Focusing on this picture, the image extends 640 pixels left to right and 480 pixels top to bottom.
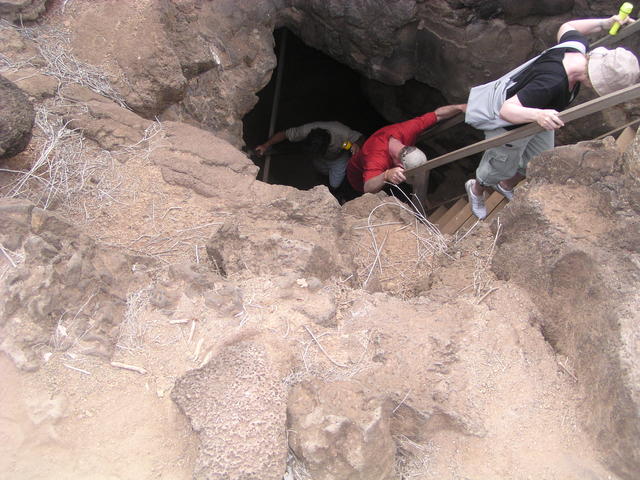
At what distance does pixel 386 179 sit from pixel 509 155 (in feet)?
2.91

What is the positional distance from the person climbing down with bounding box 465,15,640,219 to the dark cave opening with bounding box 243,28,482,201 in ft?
6.83

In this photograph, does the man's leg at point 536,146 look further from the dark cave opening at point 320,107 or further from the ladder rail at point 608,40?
the dark cave opening at point 320,107

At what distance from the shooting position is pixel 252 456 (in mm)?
1562

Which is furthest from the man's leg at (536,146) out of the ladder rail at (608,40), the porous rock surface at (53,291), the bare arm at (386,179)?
the porous rock surface at (53,291)

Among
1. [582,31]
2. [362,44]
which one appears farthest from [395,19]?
[582,31]

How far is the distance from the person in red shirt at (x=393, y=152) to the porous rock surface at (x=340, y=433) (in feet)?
6.67

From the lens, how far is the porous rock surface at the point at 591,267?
170cm

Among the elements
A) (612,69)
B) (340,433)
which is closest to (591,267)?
(612,69)

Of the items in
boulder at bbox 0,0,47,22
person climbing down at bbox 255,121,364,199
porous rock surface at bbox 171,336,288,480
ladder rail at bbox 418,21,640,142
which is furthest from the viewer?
person climbing down at bbox 255,121,364,199

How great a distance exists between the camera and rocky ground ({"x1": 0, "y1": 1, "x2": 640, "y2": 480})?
1.64 metres

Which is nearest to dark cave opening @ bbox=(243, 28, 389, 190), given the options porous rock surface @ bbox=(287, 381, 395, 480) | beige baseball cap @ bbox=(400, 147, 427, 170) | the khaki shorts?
beige baseball cap @ bbox=(400, 147, 427, 170)

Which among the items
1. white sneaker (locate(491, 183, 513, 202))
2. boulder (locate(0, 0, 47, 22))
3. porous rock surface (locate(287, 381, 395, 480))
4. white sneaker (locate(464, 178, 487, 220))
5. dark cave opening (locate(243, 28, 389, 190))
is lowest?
dark cave opening (locate(243, 28, 389, 190))

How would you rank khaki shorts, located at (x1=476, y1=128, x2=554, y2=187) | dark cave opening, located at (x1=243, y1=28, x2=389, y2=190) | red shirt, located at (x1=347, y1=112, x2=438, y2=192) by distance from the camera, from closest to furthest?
khaki shorts, located at (x1=476, y1=128, x2=554, y2=187)
red shirt, located at (x1=347, y1=112, x2=438, y2=192)
dark cave opening, located at (x1=243, y1=28, x2=389, y2=190)

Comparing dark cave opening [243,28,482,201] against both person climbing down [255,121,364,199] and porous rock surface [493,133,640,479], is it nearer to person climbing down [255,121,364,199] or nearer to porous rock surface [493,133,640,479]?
person climbing down [255,121,364,199]
